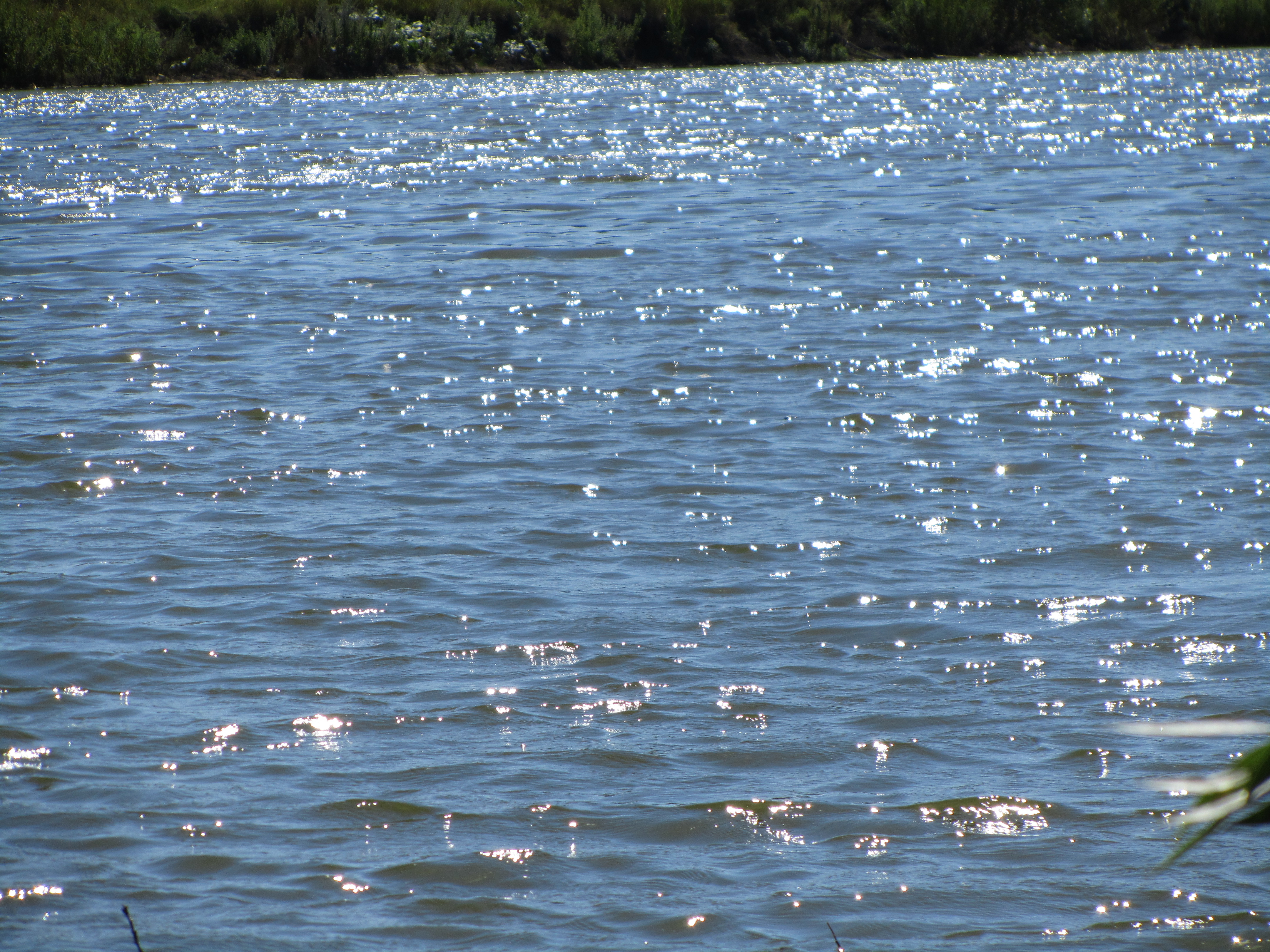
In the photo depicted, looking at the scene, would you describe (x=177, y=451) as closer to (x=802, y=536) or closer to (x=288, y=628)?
(x=288, y=628)

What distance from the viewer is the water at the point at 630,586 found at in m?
3.45

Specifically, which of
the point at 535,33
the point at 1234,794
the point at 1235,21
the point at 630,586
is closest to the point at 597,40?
the point at 535,33

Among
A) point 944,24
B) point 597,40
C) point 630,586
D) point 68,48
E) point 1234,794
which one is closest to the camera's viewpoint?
point 1234,794

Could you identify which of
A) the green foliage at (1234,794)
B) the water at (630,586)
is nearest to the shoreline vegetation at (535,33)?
the water at (630,586)

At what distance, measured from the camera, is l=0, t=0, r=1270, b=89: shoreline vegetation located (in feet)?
99.5

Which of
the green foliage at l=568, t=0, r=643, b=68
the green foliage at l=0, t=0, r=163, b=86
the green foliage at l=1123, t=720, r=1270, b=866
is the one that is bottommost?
the green foliage at l=1123, t=720, r=1270, b=866

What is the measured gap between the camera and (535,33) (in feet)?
120

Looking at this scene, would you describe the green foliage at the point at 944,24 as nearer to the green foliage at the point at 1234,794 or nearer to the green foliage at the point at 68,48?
the green foliage at the point at 68,48

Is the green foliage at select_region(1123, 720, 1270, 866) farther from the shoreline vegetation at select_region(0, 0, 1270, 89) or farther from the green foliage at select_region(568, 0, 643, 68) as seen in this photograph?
the green foliage at select_region(568, 0, 643, 68)

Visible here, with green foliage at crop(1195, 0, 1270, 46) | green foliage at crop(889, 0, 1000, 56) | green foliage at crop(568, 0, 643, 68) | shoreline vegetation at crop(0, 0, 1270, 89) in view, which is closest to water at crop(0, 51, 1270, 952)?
shoreline vegetation at crop(0, 0, 1270, 89)

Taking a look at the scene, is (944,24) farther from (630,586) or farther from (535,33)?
(630,586)

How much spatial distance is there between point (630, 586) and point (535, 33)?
33.4 meters

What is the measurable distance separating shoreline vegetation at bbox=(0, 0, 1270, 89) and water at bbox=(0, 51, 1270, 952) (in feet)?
60.9

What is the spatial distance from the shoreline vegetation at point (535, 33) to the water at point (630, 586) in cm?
1856
